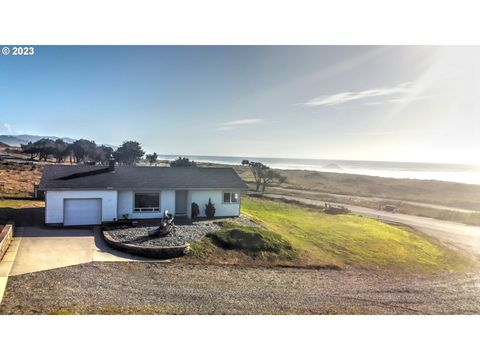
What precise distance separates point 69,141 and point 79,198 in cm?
265

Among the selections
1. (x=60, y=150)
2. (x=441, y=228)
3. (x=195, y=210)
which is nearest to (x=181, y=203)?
(x=195, y=210)

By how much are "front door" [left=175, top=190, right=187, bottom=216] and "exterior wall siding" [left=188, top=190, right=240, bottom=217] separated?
27 centimetres

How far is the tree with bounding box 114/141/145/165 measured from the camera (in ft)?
32.0

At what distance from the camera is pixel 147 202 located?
1253 cm

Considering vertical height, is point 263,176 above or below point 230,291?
above

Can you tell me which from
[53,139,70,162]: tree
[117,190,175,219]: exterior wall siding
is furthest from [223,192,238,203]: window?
[53,139,70,162]: tree

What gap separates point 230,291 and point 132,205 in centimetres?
627

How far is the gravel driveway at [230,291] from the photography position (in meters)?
6.62

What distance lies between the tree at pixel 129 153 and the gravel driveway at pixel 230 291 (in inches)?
139

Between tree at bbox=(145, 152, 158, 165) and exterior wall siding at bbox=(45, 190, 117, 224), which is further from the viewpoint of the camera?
exterior wall siding at bbox=(45, 190, 117, 224)

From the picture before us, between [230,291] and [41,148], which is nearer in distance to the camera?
[230,291]

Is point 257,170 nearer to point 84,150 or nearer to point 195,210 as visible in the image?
point 195,210

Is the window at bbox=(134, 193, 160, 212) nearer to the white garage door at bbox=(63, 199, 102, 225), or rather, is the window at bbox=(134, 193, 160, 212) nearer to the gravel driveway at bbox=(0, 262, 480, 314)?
the white garage door at bbox=(63, 199, 102, 225)
